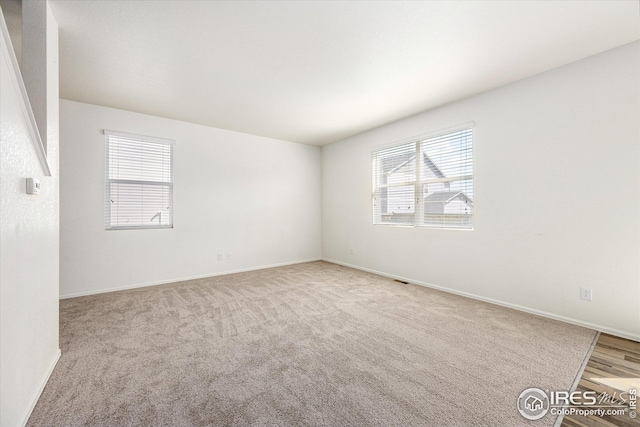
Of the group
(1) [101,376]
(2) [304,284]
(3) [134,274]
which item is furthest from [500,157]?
(3) [134,274]

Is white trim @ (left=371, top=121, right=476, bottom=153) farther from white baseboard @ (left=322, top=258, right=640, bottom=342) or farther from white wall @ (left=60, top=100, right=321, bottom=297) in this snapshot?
white baseboard @ (left=322, top=258, right=640, bottom=342)

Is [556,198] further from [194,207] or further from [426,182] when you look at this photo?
[194,207]

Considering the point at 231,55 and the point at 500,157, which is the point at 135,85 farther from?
the point at 500,157

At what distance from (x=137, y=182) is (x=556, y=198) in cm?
548

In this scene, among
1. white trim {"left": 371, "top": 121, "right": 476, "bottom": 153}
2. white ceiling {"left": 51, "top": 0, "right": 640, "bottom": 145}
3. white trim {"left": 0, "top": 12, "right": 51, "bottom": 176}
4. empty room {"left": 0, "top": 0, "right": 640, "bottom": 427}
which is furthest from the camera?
white trim {"left": 371, "top": 121, "right": 476, "bottom": 153}

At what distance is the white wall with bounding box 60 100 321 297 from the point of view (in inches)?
144

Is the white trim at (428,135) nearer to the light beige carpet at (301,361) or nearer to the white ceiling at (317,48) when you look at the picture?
the white ceiling at (317,48)

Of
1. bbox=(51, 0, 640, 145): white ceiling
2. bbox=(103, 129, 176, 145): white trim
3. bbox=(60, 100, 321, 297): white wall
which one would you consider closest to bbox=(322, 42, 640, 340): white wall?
bbox=(51, 0, 640, 145): white ceiling

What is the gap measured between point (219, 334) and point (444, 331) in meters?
2.14

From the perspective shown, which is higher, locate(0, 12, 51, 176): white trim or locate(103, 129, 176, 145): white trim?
locate(103, 129, 176, 145): white trim

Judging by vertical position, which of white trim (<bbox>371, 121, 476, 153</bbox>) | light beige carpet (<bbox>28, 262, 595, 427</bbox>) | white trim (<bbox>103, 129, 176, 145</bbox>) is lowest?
light beige carpet (<bbox>28, 262, 595, 427</bbox>)

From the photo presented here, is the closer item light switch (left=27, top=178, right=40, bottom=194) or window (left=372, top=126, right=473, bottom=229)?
light switch (left=27, top=178, right=40, bottom=194)

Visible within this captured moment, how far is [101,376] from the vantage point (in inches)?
72.5

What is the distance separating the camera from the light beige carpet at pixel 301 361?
152cm
